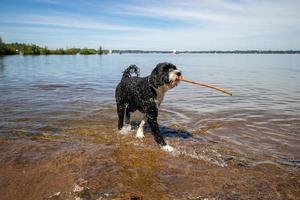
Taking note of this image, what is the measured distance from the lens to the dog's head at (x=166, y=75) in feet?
21.7

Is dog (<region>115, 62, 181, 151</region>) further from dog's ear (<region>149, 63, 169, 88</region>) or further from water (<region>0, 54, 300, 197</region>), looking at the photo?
water (<region>0, 54, 300, 197</region>)

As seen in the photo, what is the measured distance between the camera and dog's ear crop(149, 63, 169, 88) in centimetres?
676

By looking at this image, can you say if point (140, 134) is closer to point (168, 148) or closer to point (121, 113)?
point (121, 113)

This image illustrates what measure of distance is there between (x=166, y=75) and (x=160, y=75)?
0.18m

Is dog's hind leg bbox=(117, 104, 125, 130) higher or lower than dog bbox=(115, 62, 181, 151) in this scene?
lower

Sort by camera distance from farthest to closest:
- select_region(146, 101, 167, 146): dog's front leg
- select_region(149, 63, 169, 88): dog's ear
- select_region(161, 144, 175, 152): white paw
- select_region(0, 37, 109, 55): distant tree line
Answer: select_region(0, 37, 109, 55): distant tree line
select_region(146, 101, 167, 146): dog's front leg
select_region(161, 144, 175, 152): white paw
select_region(149, 63, 169, 88): dog's ear

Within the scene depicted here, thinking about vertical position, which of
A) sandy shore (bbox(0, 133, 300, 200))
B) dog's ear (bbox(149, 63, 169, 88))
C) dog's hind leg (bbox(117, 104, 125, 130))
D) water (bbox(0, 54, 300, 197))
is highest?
dog's ear (bbox(149, 63, 169, 88))

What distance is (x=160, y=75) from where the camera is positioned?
6848mm

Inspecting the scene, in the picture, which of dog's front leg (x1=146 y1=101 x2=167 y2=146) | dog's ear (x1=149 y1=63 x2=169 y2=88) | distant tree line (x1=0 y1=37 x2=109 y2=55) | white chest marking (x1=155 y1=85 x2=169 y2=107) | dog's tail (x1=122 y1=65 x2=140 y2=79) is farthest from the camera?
distant tree line (x1=0 y1=37 x2=109 y2=55)

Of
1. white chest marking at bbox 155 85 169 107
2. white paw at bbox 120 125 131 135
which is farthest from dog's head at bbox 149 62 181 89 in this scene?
white paw at bbox 120 125 131 135

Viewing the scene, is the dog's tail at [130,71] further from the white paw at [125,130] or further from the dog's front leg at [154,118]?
the dog's front leg at [154,118]

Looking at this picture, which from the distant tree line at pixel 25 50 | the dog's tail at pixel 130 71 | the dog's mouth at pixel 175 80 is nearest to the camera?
the dog's mouth at pixel 175 80

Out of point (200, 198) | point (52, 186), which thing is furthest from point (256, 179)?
point (52, 186)

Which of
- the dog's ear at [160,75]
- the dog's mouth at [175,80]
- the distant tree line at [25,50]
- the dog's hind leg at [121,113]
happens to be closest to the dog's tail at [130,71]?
the dog's hind leg at [121,113]
